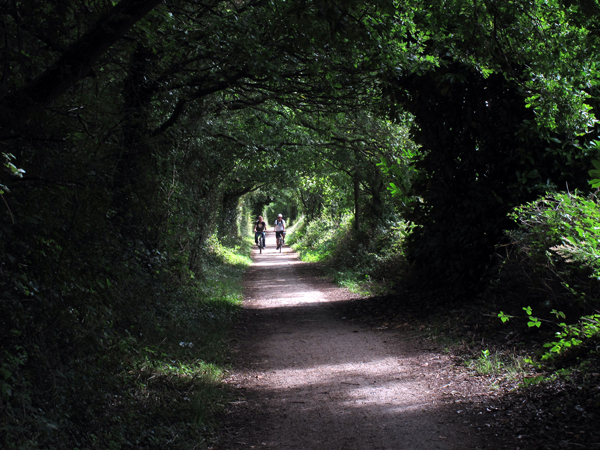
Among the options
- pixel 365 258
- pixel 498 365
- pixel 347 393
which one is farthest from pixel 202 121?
pixel 365 258

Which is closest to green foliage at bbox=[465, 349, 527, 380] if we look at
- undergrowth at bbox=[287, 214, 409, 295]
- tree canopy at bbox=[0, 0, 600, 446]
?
tree canopy at bbox=[0, 0, 600, 446]

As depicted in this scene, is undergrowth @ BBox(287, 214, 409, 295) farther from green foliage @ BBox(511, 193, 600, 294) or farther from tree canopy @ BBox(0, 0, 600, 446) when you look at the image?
green foliage @ BBox(511, 193, 600, 294)

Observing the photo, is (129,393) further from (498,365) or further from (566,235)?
(566,235)

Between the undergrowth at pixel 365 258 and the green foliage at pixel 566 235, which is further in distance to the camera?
the undergrowth at pixel 365 258

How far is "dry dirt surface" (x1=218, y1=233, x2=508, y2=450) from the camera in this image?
13.6 feet

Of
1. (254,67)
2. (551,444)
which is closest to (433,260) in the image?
(254,67)

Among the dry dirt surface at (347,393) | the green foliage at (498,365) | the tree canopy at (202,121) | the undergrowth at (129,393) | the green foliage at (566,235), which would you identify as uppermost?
the tree canopy at (202,121)

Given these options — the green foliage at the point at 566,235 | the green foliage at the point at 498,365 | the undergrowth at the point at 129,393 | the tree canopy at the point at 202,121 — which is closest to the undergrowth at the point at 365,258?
the tree canopy at the point at 202,121

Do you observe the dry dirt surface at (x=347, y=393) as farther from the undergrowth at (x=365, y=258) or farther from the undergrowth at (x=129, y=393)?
the undergrowth at (x=365, y=258)

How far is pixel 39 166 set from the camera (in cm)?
397

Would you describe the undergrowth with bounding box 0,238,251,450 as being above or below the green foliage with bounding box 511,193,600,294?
below

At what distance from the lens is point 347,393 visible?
5.23 m

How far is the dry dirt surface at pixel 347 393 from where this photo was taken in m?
4.16

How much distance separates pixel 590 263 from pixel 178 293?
22.5 feet
